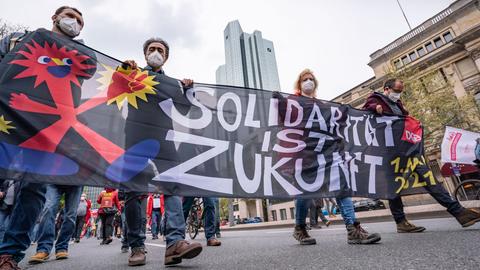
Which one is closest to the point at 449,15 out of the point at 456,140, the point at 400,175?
the point at 456,140

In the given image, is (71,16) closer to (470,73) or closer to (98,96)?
(98,96)

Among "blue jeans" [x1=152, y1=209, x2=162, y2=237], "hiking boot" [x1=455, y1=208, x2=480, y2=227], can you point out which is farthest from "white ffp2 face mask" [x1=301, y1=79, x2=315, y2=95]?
"blue jeans" [x1=152, y1=209, x2=162, y2=237]

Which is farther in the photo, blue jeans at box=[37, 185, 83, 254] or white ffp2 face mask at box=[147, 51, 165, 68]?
blue jeans at box=[37, 185, 83, 254]

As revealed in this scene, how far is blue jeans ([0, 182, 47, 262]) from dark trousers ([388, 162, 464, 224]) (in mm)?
3922

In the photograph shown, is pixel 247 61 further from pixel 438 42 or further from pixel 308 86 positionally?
pixel 308 86

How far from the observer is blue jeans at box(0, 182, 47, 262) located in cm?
209

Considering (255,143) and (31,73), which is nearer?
(31,73)

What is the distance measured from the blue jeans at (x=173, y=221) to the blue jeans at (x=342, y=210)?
155 cm

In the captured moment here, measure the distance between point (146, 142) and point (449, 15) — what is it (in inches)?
1275

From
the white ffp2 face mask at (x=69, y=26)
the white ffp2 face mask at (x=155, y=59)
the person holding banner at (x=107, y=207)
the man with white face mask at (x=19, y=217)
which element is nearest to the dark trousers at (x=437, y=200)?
the white ffp2 face mask at (x=155, y=59)

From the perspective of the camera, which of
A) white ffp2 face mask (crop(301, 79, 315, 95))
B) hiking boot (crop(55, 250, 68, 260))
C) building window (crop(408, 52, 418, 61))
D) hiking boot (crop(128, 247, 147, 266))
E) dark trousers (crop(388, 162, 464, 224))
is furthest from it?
building window (crop(408, 52, 418, 61))

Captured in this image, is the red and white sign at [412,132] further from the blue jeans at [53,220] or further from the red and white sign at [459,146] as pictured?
the blue jeans at [53,220]

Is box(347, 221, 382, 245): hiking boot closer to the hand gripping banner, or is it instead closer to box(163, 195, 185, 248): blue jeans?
the hand gripping banner

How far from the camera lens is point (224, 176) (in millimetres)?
2633
